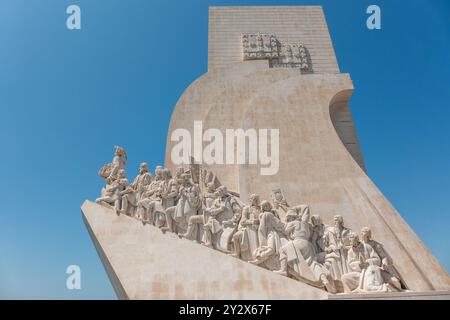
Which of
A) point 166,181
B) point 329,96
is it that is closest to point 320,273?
point 166,181

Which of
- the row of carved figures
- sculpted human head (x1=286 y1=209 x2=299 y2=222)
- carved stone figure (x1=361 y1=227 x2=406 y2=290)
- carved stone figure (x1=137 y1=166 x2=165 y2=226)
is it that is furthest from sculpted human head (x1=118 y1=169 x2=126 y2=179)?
carved stone figure (x1=361 y1=227 x2=406 y2=290)

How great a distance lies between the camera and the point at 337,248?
7051mm

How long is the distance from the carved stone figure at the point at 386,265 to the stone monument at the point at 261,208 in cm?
2

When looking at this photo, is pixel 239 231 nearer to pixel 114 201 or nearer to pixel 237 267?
pixel 237 267

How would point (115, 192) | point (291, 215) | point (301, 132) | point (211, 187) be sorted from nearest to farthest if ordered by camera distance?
1. point (291, 215)
2. point (115, 192)
3. point (211, 187)
4. point (301, 132)

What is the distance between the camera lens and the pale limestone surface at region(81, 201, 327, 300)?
250 inches

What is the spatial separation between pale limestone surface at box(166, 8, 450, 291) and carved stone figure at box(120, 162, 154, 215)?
6.69 ft

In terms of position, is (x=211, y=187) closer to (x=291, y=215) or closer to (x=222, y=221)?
(x=222, y=221)

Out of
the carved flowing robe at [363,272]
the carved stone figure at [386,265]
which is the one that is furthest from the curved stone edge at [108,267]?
the carved stone figure at [386,265]

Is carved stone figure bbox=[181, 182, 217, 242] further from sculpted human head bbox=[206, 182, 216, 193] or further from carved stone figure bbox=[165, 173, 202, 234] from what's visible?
sculpted human head bbox=[206, 182, 216, 193]

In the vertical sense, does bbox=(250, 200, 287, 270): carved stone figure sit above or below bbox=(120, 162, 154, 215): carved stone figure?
below

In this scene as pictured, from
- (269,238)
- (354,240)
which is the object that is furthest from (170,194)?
(354,240)

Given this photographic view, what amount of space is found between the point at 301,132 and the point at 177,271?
464cm
